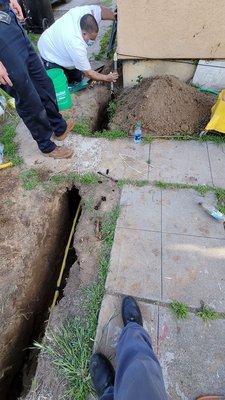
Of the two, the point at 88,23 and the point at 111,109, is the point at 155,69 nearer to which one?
the point at 111,109

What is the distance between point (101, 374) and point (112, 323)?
1.34ft

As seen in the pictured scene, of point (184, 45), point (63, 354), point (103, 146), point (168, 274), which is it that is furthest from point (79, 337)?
point (184, 45)

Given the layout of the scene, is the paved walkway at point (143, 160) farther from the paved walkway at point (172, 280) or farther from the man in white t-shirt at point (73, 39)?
the man in white t-shirt at point (73, 39)

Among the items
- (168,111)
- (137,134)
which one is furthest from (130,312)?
(168,111)

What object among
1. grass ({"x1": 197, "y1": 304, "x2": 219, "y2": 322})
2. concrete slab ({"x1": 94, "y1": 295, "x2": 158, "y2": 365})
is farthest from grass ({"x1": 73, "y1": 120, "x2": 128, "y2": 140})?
grass ({"x1": 197, "y1": 304, "x2": 219, "y2": 322})

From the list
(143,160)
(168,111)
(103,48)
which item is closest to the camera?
(143,160)

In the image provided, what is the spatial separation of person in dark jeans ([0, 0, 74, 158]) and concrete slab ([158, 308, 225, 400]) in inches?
91.3

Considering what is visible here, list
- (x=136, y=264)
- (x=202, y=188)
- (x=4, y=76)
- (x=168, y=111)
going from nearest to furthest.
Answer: (x=4, y=76), (x=136, y=264), (x=202, y=188), (x=168, y=111)

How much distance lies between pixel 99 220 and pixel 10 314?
1207mm

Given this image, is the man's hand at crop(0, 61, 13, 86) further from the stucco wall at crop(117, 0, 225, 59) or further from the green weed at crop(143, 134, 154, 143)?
the stucco wall at crop(117, 0, 225, 59)

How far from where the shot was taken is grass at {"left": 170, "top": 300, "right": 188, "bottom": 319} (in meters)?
2.38

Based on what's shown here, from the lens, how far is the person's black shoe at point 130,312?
226 centimetres

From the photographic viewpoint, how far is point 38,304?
9.71 ft

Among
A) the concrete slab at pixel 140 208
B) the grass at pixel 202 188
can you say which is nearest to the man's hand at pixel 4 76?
the concrete slab at pixel 140 208
